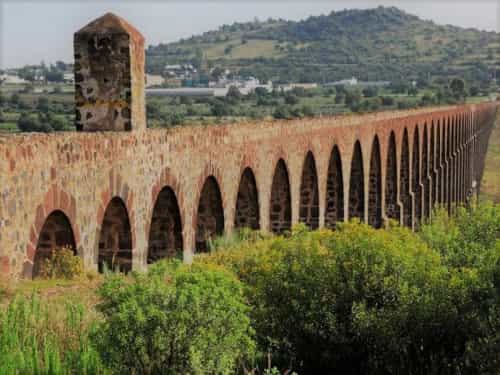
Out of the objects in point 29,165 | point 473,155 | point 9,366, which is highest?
point 29,165

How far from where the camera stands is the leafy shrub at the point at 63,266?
9617mm

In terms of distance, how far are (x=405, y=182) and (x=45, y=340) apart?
28.8 m

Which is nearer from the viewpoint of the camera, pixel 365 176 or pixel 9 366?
pixel 9 366

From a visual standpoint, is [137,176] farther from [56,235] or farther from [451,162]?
[451,162]

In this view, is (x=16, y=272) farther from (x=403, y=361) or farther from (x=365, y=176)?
(x=365, y=176)

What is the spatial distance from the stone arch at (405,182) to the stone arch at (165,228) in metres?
20.0

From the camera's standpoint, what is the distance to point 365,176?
85.4ft

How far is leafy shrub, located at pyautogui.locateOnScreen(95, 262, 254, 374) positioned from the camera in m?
6.16

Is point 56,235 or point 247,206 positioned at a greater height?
point 56,235

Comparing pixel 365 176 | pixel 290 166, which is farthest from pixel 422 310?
pixel 365 176

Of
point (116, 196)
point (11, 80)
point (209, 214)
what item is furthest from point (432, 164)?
point (11, 80)

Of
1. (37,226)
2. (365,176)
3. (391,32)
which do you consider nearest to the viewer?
(37,226)

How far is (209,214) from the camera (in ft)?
49.0

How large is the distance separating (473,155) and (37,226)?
174ft
